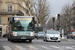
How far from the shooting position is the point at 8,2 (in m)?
75.5

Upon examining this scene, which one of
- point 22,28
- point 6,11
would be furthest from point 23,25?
point 6,11

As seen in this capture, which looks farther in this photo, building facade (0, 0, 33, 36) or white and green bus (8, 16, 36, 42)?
building facade (0, 0, 33, 36)

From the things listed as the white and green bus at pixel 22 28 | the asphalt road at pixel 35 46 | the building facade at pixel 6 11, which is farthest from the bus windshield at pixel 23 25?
the building facade at pixel 6 11

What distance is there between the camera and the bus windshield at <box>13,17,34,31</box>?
27.2 metres

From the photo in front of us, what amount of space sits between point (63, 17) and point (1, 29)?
47.6 metres

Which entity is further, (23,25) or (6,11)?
(6,11)

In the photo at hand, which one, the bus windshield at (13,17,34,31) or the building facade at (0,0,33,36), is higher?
the building facade at (0,0,33,36)

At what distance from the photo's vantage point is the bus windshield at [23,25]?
27.2 metres

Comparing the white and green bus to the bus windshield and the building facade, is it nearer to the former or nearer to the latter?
the bus windshield

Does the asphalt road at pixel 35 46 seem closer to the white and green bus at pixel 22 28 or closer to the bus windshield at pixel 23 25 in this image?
the white and green bus at pixel 22 28

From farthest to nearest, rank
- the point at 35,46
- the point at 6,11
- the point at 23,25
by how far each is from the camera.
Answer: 1. the point at 6,11
2. the point at 23,25
3. the point at 35,46

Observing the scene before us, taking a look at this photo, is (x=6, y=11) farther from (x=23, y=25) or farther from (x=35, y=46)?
(x=35, y=46)

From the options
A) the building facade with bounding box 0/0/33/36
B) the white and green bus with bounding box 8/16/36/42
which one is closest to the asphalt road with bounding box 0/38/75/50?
the white and green bus with bounding box 8/16/36/42

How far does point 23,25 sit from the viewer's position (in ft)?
89.5
